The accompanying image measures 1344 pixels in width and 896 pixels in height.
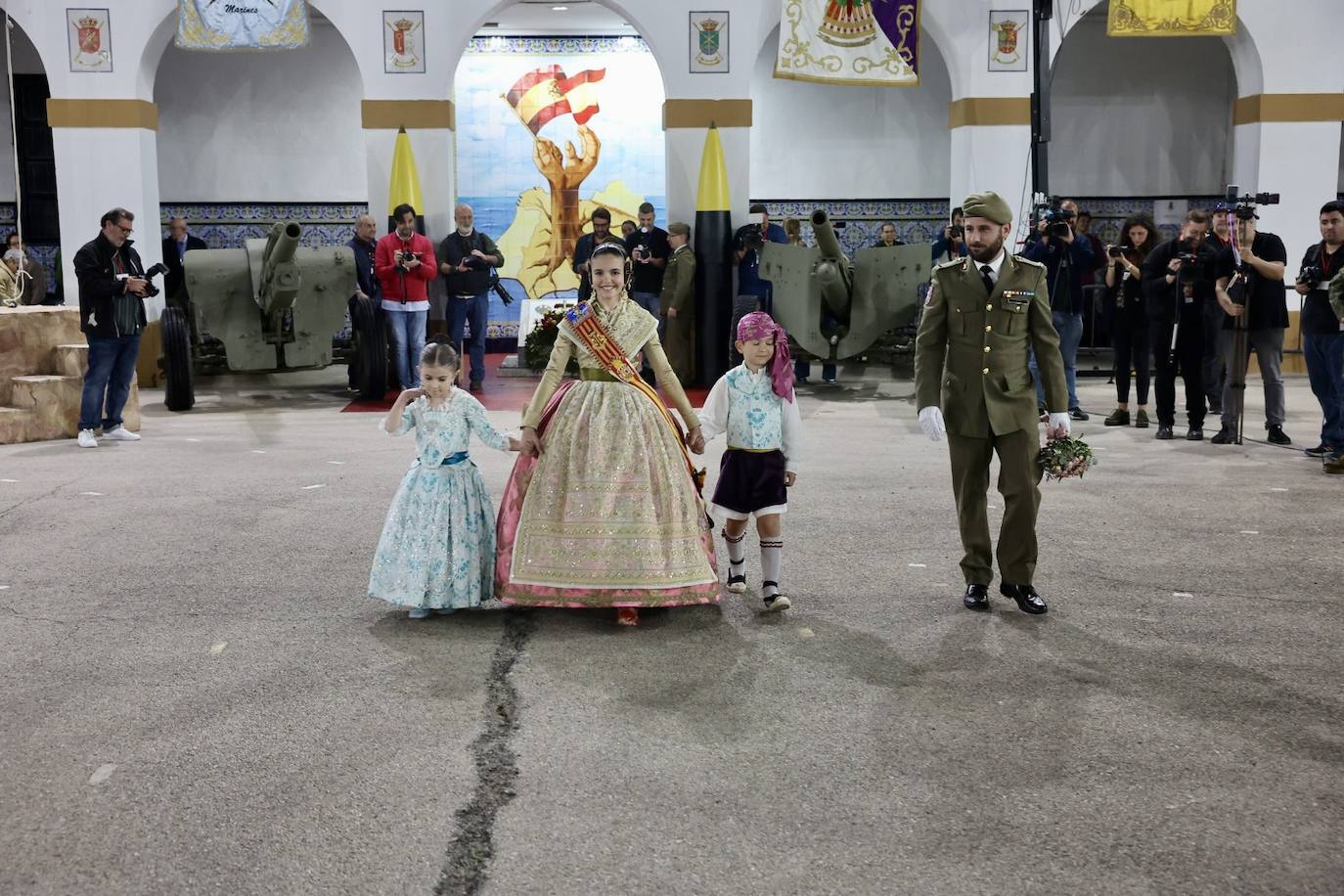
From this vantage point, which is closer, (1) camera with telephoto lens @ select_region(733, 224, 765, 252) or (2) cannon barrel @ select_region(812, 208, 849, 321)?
(2) cannon barrel @ select_region(812, 208, 849, 321)

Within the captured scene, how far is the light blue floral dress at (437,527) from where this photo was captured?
4.77 m

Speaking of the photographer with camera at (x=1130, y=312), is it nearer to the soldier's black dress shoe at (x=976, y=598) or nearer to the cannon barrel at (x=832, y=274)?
the cannon barrel at (x=832, y=274)

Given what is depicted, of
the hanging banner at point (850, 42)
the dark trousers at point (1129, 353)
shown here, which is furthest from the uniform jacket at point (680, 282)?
the dark trousers at point (1129, 353)

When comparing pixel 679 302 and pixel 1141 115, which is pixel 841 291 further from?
pixel 1141 115

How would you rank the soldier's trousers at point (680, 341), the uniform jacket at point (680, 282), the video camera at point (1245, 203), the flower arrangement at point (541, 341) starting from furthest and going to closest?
the flower arrangement at point (541, 341) < the soldier's trousers at point (680, 341) < the uniform jacket at point (680, 282) < the video camera at point (1245, 203)

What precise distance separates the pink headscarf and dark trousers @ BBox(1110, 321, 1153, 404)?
213 inches

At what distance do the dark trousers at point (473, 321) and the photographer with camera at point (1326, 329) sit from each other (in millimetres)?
6692

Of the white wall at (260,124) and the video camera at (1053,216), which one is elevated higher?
the white wall at (260,124)

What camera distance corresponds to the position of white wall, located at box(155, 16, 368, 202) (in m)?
15.2

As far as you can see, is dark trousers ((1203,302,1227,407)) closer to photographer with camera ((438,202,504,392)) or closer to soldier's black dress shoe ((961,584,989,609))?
soldier's black dress shoe ((961,584,989,609))

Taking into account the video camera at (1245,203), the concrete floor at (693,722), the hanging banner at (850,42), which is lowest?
the concrete floor at (693,722)

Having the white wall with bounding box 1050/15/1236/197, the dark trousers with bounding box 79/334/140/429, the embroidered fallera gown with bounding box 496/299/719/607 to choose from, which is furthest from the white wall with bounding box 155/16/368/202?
the embroidered fallera gown with bounding box 496/299/719/607

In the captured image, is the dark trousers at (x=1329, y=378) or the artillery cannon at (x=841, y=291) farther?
the artillery cannon at (x=841, y=291)

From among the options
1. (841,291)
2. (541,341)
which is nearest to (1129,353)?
(841,291)
